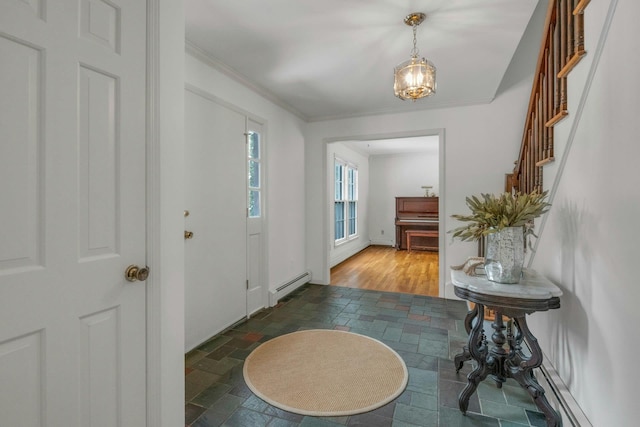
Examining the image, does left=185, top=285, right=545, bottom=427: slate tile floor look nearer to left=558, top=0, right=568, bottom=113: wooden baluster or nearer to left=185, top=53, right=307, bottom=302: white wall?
left=185, top=53, right=307, bottom=302: white wall

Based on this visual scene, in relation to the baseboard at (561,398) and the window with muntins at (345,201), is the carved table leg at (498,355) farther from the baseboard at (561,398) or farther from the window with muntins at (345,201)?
the window with muntins at (345,201)

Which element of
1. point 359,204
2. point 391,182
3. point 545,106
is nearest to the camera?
point 545,106

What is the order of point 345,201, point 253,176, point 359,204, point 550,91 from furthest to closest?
point 359,204, point 345,201, point 253,176, point 550,91

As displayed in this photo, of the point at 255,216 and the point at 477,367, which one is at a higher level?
the point at 255,216

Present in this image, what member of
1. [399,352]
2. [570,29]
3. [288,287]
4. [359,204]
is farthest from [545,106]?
[359,204]

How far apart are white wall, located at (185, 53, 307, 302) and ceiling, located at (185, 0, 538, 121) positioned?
0.53ft

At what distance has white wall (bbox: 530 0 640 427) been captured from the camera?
111 centimetres

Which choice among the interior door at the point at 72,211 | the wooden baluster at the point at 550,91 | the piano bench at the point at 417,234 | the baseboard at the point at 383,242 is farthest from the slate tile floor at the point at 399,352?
the baseboard at the point at 383,242

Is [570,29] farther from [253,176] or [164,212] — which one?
[253,176]

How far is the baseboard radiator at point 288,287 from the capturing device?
137 inches

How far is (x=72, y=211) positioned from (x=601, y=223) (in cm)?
206

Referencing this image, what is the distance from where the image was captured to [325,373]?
212 centimetres

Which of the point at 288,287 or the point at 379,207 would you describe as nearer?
the point at 288,287

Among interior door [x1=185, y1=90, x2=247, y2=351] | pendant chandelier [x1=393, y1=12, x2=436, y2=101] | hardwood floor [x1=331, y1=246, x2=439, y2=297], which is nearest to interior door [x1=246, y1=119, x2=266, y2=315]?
interior door [x1=185, y1=90, x2=247, y2=351]
